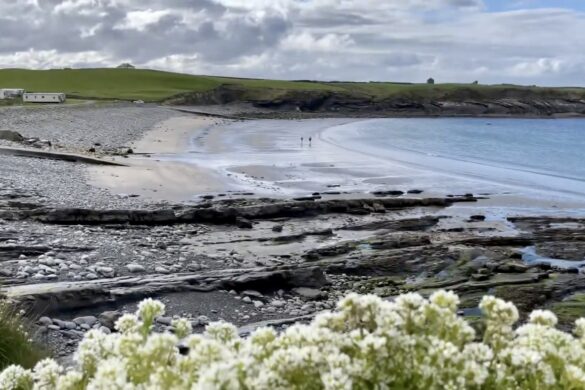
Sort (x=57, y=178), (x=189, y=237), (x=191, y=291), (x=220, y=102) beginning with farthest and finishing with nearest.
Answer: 1. (x=220, y=102)
2. (x=57, y=178)
3. (x=189, y=237)
4. (x=191, y=291)

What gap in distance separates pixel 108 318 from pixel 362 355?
32.2 ft

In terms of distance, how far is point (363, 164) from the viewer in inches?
1852

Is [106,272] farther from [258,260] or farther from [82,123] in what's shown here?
[82,123]

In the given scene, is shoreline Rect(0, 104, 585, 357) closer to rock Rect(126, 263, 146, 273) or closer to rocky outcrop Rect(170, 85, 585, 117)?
rock Rect(126, 263, 146, 273)

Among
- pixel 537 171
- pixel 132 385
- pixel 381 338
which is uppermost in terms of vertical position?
pixel 381 338

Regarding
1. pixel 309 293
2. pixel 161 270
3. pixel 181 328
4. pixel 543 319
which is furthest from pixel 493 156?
pixel 181 328

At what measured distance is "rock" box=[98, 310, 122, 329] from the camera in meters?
11.7

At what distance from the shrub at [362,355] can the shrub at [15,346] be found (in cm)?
380

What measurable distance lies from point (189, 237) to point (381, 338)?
1810 cm

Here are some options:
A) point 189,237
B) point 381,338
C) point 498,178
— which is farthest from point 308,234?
point 498,178

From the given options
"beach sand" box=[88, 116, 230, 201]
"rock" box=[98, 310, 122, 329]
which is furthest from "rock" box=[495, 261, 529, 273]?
"beach sand" box=[88, 116, 230, 201]

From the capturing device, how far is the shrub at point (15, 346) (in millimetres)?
6651

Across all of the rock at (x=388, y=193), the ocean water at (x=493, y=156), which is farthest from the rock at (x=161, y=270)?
the ocean water at (x=493, y=156)

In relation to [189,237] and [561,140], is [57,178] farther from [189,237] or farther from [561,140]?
[561,140]
